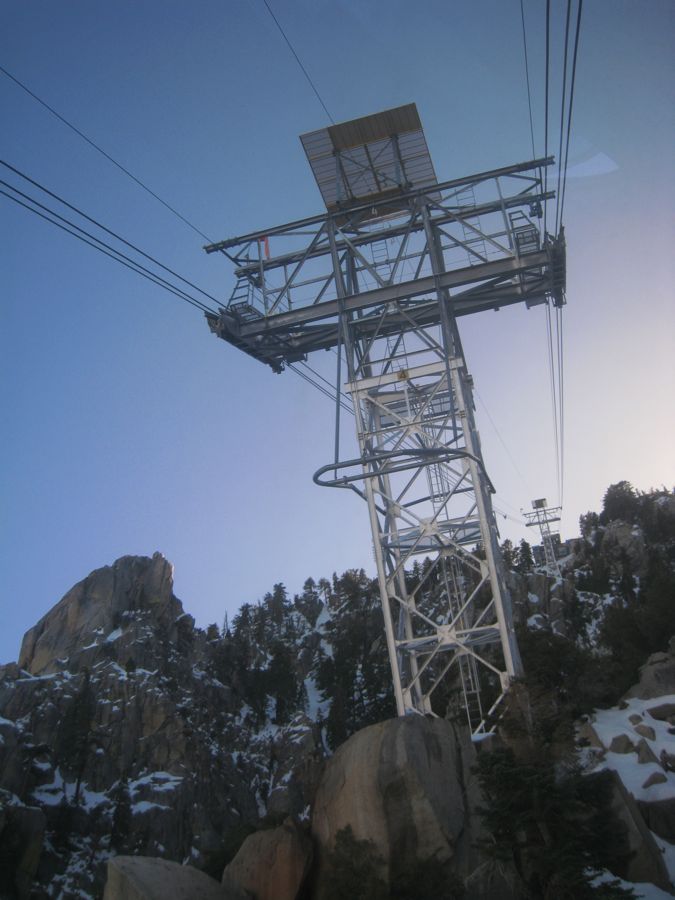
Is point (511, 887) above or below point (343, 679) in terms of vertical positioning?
below

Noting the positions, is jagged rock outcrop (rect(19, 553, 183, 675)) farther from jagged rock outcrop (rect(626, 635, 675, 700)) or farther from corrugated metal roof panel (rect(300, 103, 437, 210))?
corrugated metal roof panel (rect(300, 103, 437, 210))

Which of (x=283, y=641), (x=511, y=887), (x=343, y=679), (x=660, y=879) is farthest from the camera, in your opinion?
(x=283, y=641)

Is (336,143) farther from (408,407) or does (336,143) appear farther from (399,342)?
(408,407)

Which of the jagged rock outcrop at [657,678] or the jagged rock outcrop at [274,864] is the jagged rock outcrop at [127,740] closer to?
the jagged rock outcrop at [657,678]

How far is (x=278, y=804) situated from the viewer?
6612 cm

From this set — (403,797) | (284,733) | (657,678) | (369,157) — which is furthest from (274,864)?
(284,733)

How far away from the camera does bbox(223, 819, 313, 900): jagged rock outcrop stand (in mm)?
14594

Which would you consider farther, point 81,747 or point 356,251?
point 81,747

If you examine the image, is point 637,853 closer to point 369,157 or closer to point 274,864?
point 274,864

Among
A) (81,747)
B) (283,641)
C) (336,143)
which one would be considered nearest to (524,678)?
(336,143)

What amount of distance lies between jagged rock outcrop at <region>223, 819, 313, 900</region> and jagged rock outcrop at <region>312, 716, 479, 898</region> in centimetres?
40

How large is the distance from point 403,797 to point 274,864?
3.18 m

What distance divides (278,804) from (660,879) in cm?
5814

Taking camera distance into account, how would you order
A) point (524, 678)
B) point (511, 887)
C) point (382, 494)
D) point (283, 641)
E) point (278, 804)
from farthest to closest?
point (283, 641)
point (278, 804)
point (382, 494)
point (524, 678)
point (511, 887)
